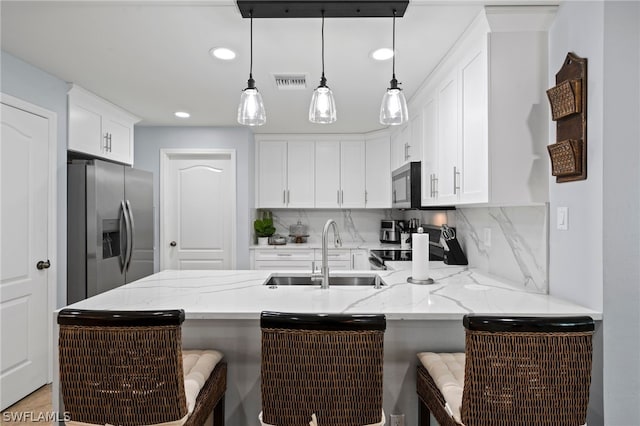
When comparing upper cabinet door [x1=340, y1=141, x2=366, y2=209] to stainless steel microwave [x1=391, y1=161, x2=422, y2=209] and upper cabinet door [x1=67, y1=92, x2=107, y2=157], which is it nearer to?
stainless steel microwave [x1=391, y1=161, x2=422, y2=209]

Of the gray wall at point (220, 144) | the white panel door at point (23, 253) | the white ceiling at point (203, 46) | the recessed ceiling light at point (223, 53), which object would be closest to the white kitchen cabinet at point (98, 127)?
the white ceiling at point (203, 46)

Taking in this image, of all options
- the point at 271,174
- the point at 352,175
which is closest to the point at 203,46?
the point at 271,174

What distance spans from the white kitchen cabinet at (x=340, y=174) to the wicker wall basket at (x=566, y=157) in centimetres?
312

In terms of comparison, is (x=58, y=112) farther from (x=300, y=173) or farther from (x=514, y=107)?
(x=514, y=107)

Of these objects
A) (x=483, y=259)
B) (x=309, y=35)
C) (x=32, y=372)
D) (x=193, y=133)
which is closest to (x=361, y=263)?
(x=483, y=259)

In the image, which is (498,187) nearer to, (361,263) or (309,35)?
(309,35)

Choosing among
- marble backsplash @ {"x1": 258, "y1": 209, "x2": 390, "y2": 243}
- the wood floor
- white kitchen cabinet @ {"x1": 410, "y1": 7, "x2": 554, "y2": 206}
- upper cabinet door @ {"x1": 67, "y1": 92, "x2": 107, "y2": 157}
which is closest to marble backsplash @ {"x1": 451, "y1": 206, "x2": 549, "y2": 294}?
white kitchen cabinet @ {"x1": 410, "y1": 7, "x2": 554, "y2": 206}

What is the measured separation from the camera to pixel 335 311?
1529 mm

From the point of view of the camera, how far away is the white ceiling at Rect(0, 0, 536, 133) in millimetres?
1912

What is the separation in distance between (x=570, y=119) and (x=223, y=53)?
6.33 feet

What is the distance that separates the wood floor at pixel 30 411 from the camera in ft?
7.72

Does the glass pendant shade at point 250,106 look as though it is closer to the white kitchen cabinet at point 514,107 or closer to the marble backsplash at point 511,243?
the white kitchen cabinet at point 514,107

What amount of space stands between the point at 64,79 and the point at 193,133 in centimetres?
162

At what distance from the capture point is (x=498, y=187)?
1856mm
